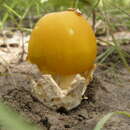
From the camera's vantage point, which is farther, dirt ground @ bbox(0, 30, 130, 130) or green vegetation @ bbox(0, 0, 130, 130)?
dirt ground @ bbox(0, 30, 130, 130)

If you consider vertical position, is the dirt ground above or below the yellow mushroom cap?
below

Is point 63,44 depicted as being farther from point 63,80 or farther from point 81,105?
point 81,105

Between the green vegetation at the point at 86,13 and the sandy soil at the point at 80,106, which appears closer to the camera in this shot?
the green vegetation at the point at 86,13

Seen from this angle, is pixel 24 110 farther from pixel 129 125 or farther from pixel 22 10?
pixel 22 10

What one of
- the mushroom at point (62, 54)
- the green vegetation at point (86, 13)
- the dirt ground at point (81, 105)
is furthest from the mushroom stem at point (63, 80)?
the green vegetation at point (86, 13)

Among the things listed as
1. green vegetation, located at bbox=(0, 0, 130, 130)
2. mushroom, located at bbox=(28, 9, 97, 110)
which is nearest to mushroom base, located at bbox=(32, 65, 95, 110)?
mushroom, located at bbox=(28, 9, 97, 110)

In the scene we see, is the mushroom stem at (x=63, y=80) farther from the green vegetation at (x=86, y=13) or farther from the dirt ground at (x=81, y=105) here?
the green vegetation at (x=86, y=13)

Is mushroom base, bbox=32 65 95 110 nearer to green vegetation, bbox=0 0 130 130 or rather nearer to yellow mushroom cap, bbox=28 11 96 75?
yellow mushroom cap, bbox=28 11 96 75

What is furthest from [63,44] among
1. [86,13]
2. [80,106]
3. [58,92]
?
[86,13]
